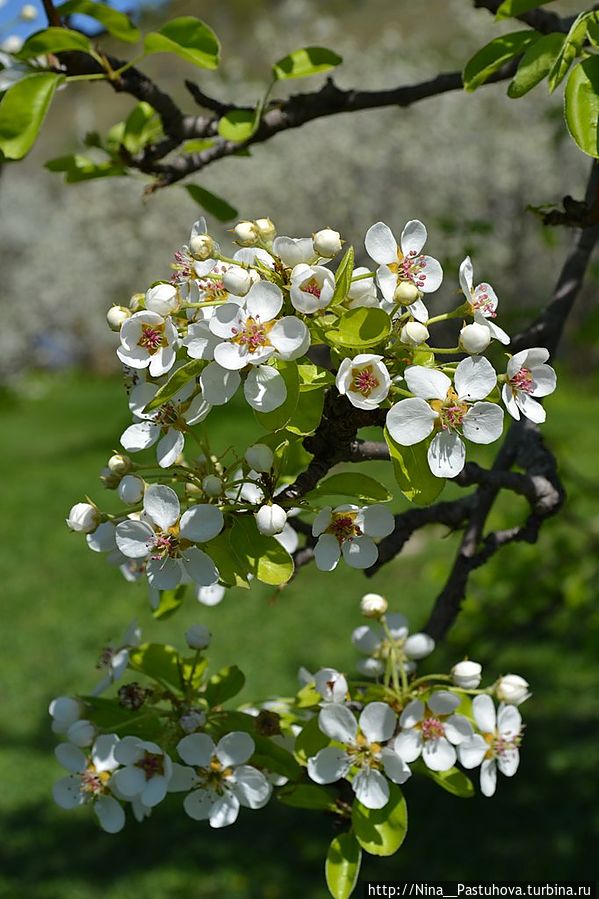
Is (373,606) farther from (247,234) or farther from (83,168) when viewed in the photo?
(83,168)

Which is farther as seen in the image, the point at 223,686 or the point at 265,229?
the point at 223,686

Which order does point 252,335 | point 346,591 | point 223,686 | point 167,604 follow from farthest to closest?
point 346,591 < point 167,604 < point 223,686 < point 252,335

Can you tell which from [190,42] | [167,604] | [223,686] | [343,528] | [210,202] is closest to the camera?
[343,528]

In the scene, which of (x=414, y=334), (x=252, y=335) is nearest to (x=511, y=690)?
(x=414, y=334)

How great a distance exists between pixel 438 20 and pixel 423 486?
45424 mm

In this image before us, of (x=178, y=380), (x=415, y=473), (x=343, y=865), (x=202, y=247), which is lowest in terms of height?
(x=343, y=865)

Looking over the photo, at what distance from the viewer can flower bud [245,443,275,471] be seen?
3.60 ft

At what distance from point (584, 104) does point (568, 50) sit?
77 mm

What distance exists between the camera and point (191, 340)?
1.03 metres

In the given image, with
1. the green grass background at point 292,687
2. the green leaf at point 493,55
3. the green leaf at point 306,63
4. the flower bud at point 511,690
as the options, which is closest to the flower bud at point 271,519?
the flower bud at point 511,690

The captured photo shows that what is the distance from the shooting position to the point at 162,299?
1056 mm

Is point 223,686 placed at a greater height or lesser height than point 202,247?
lesser

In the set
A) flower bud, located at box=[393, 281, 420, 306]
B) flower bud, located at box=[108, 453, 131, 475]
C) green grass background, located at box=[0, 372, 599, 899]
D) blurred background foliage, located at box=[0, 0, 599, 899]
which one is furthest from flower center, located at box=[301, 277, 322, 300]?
green grass background, located at box=[0, 372, 599, 899]

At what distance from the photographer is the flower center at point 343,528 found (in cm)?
120
